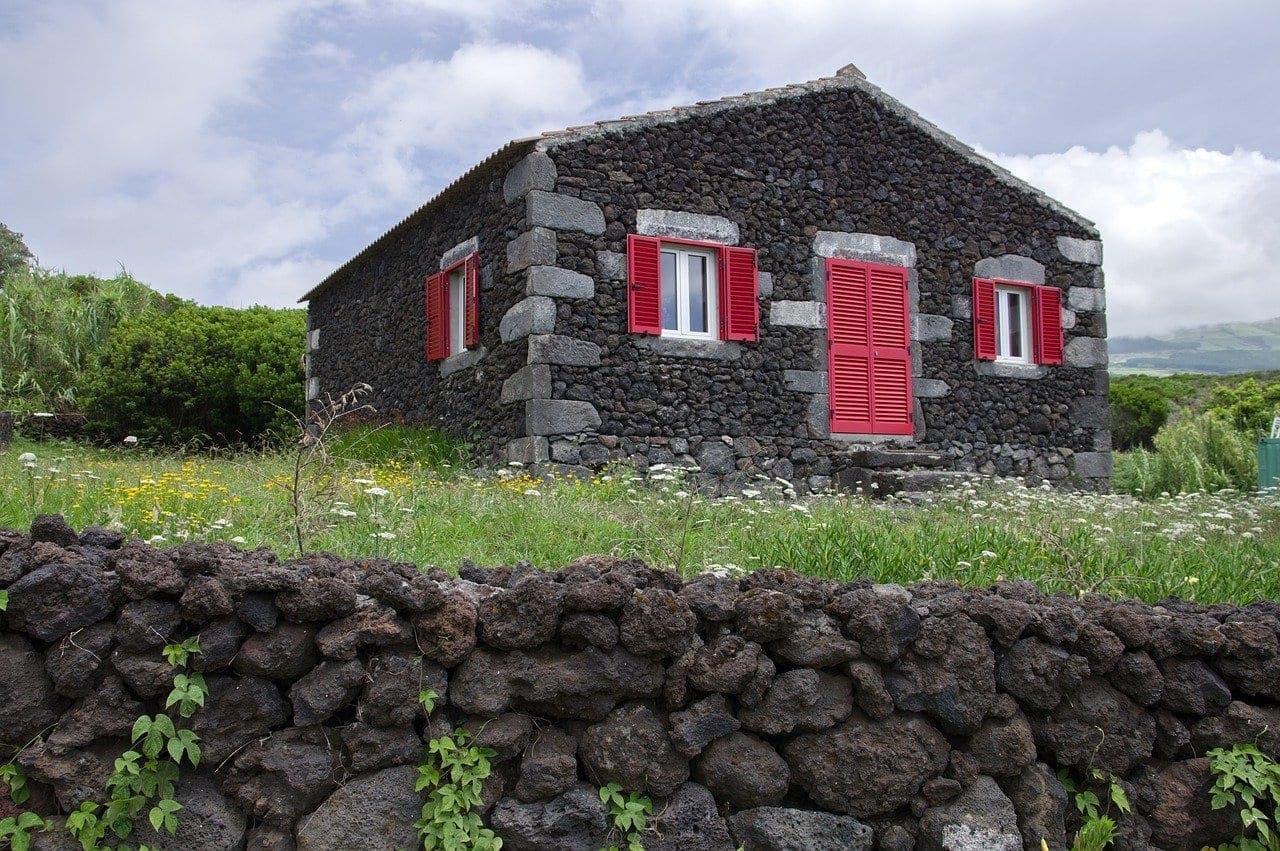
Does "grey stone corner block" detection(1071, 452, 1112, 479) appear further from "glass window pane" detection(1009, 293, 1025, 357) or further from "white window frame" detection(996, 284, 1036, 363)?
"glass window pane" detection(1009, 293, 1025, 357)

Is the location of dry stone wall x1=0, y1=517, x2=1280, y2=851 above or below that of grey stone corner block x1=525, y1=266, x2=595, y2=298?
below

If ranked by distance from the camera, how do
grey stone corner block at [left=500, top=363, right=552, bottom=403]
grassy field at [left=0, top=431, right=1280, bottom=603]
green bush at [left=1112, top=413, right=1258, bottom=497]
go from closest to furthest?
grassy field at [left=0, top=431, right=1280, bottom=603] → grey stone corner block at [left=500, top=363, right=552, bottom=403] → green bush at [left=1112, top=413, right=1258, bottom=497]

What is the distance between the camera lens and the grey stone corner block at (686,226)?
10.1 m

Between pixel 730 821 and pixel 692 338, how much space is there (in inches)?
288

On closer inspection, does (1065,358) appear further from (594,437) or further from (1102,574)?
(1102,574)

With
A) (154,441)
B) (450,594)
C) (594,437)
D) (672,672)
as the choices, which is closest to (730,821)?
(672,672)

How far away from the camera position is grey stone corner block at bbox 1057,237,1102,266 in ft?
42.0

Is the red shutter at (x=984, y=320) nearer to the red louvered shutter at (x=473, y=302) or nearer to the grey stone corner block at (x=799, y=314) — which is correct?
the grey stone corner block at (x=799, y=314)

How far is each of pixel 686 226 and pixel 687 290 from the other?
0.67m

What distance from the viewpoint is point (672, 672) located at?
340 cm

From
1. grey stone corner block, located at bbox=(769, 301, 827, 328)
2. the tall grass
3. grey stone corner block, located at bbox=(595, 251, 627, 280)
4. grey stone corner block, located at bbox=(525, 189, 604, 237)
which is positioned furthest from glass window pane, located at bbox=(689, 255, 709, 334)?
the tall grass

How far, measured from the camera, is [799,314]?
10.9 metres

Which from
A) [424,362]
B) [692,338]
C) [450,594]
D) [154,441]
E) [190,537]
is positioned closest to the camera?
[450,594]

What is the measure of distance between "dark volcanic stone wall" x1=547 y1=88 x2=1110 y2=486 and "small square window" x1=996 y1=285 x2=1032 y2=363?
17.0 inches
